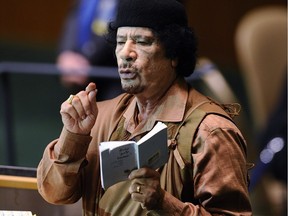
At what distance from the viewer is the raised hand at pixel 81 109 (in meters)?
3.48

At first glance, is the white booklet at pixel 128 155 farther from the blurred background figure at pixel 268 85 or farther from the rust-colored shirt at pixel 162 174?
the blurred background figure at pixel 268 85

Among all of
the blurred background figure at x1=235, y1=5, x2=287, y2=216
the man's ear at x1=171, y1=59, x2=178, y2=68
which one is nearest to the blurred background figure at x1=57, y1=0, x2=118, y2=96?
the blurred background figure at x1=235, y1=5, x2=287, y2=216

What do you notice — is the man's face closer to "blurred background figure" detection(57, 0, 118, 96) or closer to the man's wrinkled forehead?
the man's wrinkled forehead

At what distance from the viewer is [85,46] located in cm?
621

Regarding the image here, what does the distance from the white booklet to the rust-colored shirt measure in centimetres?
13

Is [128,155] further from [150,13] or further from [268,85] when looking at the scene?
[268,85]

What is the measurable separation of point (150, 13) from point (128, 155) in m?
0.45

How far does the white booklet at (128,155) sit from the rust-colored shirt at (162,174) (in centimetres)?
13

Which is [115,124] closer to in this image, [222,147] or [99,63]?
[222,147]

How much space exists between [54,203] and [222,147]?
0.59 m

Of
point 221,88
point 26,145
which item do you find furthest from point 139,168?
point 26,145

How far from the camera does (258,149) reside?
653cm

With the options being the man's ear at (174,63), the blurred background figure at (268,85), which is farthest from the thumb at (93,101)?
the blurred background figure at (268,85)

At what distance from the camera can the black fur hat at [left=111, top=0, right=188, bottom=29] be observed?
3.49 metres
